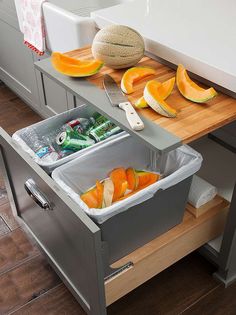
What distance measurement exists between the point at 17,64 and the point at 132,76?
131cm

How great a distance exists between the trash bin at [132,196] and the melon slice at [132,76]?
20 cm

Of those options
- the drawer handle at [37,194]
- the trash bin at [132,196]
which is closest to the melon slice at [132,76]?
the trash bin at [132,196]

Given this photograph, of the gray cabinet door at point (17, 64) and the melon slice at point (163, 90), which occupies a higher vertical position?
the melon slice at point (163, 90)

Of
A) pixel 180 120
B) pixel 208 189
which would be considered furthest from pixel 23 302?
pixel 180 120

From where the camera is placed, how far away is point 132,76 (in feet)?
2.91

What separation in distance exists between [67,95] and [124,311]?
88 centimetres

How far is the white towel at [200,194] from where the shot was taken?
1101mm

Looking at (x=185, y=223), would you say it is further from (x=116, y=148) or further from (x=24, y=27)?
(x=24, y=27)

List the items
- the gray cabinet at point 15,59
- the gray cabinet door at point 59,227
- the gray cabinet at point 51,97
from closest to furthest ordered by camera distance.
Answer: the gray cabinet door at point 59,227 < the gray cabinet at point 51,97 < the gray cabinet at point 15,59

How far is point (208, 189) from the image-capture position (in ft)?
3.67

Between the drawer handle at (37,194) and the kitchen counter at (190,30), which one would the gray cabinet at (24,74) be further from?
the drawer handle at (37,194)

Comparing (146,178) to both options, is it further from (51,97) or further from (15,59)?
(15,59)

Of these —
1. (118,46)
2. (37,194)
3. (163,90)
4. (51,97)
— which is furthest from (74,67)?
(51,97)

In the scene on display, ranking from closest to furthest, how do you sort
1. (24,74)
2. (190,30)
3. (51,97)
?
(190,30), (51,97), (24,74)
